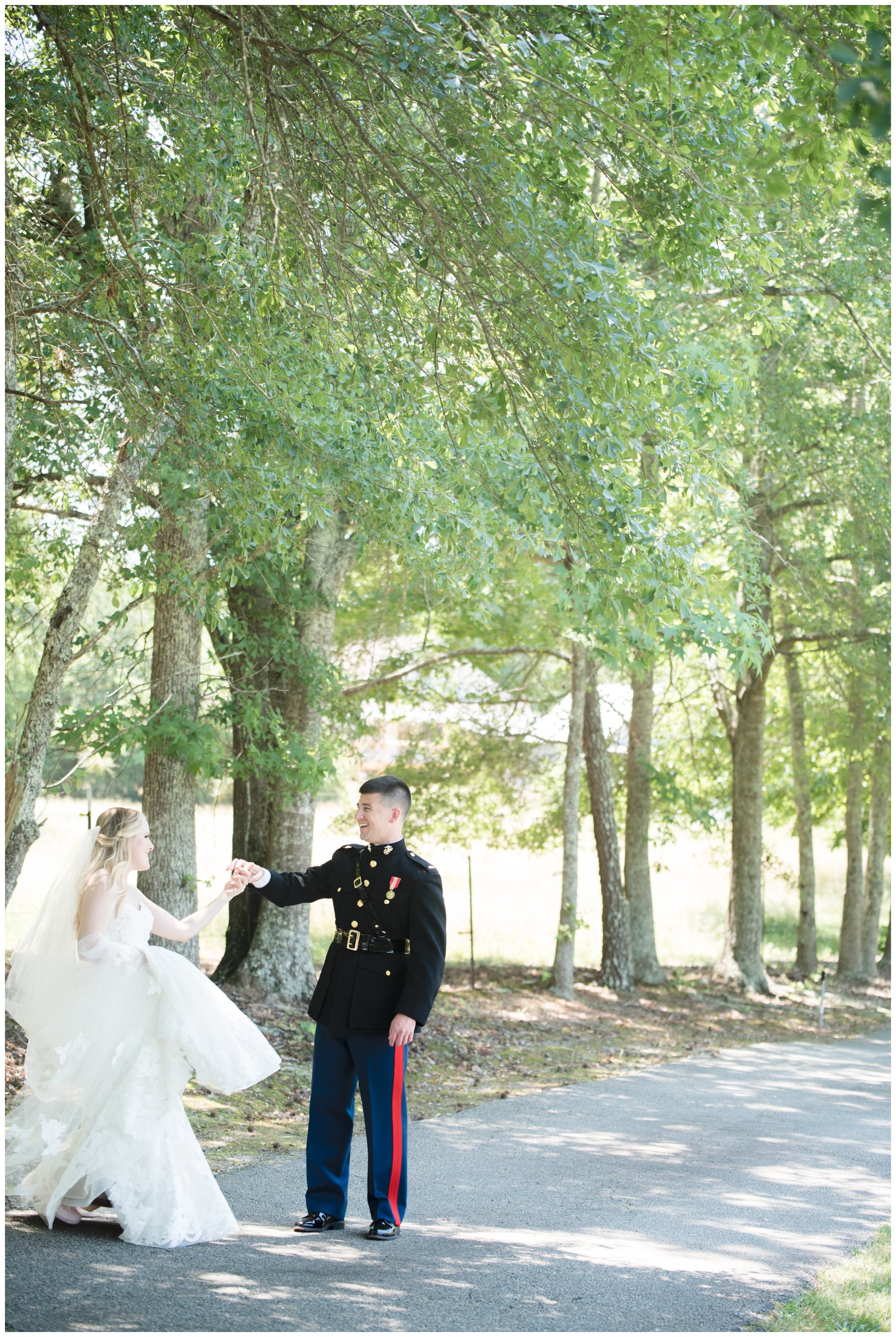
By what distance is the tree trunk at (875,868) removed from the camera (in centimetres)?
2108

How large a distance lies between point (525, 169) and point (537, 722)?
12.8m

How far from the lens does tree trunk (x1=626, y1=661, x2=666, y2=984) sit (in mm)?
17922

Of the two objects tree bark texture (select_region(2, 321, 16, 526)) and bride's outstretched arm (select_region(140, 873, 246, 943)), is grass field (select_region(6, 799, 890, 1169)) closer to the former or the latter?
bride's outstretched arm (select_region(140, 873, 246, 943))

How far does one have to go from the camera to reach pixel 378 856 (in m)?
5.70

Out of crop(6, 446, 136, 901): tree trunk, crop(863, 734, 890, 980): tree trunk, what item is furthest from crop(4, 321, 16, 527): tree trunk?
crop(863, 734, 890, 980): tree trunk

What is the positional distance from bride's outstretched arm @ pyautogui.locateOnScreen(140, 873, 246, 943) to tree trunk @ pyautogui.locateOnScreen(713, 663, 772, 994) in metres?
13.9

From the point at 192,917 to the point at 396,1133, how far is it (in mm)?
1419

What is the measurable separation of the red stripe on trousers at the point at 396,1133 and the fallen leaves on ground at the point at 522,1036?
1733mm

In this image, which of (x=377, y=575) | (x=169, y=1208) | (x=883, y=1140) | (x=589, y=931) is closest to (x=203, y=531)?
(x=377, y=575)

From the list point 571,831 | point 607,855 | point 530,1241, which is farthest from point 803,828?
point 530,1241

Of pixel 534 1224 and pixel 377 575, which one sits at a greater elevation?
pixel 377 575

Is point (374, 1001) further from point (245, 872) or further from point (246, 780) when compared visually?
point (246, 780)

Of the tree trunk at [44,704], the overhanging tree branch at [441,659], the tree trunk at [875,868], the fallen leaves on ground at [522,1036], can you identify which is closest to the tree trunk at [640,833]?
the fallen leaves on ground at [522,1036]

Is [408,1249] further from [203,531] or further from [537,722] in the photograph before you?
[537,722]
